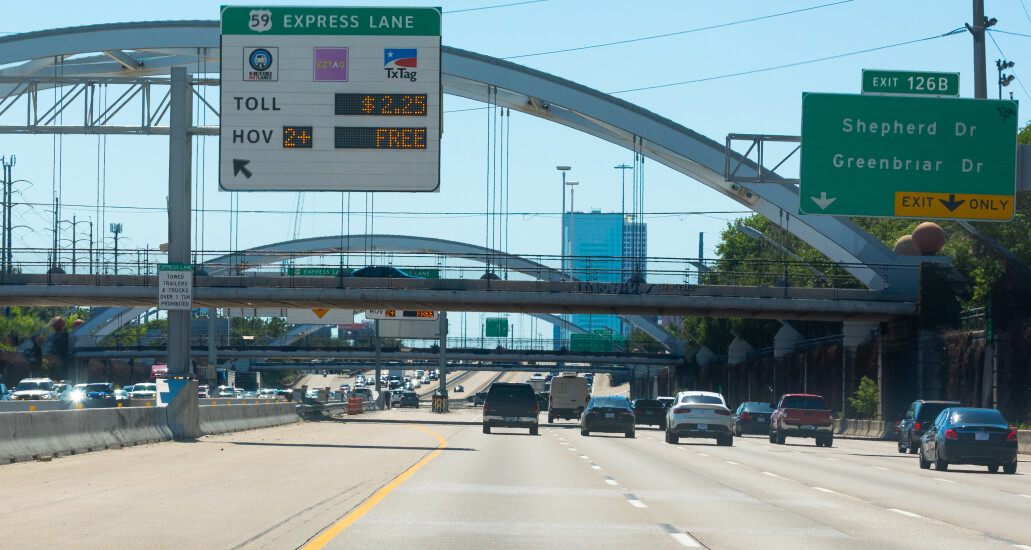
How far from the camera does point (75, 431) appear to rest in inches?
968

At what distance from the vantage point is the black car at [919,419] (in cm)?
3647

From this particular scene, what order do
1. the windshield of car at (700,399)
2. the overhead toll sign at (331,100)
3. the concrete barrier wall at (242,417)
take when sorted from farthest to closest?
1. the windshield of car at (700,399)
2. the concrete barrier wall at (242,417)
3. the overhead toll sign at (331,100)

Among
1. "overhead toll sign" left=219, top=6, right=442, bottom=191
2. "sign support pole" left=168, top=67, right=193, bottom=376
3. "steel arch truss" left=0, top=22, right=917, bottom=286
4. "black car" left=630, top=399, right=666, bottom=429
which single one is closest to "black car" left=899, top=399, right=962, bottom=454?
"steel arch truss" left=0, top=22, right=917, bottom=286

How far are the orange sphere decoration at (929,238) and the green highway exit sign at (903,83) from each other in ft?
53.2

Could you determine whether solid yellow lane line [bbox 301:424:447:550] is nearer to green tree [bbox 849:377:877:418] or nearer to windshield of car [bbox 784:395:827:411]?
windshield of car [bbox 784:395:827:411]

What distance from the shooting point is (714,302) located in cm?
5166

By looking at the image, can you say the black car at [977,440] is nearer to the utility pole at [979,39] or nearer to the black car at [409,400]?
the utility pole at [979,39]

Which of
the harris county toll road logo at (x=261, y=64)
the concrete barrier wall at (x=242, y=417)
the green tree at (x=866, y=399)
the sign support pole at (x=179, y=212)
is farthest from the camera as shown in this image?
the green tree at (x=866, y=399)

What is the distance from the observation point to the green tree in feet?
181

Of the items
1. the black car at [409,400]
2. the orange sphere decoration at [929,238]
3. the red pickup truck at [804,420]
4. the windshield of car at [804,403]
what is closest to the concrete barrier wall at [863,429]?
the orange sphere decoration at [929,238]

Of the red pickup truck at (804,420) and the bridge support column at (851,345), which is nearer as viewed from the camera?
the red pickup truck at (804,420)

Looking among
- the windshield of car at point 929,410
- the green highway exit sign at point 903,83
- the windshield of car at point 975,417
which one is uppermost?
the green highway exit sign at point 903,83

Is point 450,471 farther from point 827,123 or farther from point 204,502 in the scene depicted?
point 827,123

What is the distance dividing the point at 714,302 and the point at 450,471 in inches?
1205
